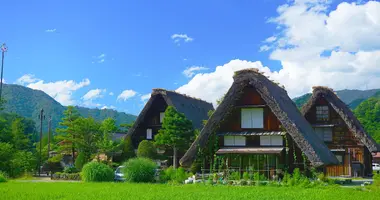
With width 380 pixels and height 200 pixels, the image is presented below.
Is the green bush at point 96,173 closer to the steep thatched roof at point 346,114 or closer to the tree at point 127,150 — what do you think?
the tree at point 127,150

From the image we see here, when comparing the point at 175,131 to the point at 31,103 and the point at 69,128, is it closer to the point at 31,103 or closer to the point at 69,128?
the point at 69,128

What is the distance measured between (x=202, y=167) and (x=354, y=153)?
12555 millimetres

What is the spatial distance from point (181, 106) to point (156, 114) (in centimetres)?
233

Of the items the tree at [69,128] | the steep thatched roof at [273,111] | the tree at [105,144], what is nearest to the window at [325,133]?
the steep thatched roof at [273,111]

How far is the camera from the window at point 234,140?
86.9ft

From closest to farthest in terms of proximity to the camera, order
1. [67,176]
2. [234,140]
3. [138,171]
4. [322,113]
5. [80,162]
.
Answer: [138,171] → [234,140] → [67,176] → [80,162] → [322,113]

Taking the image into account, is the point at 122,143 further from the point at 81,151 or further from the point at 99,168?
the point at 99,168

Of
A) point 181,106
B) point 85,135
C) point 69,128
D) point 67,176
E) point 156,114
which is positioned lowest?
point 67,176

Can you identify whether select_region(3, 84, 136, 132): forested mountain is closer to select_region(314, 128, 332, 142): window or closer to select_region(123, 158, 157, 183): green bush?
select_region(314, 128, 332, 142): window

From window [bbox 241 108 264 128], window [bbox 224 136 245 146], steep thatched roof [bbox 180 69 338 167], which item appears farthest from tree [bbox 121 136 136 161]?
window [bbox 241 108 264 128]

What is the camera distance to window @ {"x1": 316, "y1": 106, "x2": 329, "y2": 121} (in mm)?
33081

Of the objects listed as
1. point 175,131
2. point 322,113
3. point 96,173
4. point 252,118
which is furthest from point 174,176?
point 322,113

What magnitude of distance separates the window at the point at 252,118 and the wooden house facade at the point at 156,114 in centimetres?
1002

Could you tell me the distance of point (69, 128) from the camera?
34.7 meters
